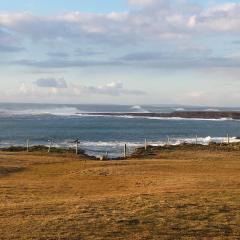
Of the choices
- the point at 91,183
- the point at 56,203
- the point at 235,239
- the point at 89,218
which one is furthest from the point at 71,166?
the point at 235,239

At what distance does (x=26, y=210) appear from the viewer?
1423 cm

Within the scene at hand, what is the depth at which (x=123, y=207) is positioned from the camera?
14.5 meters

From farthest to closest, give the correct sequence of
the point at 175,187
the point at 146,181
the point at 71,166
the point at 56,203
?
the point at 71,166 → the point at 146,181 → the point at 175,187 → the point at 56,203

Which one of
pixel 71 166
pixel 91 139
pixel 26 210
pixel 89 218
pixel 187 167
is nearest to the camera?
pixel 89 218

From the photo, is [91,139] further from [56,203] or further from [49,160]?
[56,203]

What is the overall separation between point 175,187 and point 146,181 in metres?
3.33

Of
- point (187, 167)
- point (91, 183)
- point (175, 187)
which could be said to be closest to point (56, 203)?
point (175, 187)

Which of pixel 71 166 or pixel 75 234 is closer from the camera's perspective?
pixel 75 234

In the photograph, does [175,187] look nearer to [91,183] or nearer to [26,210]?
[91,183]

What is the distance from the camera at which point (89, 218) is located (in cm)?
1298

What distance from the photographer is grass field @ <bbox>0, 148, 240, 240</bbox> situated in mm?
11867

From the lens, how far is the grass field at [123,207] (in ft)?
38.9

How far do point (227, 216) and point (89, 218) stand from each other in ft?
11.3

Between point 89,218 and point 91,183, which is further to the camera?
point 91,183
